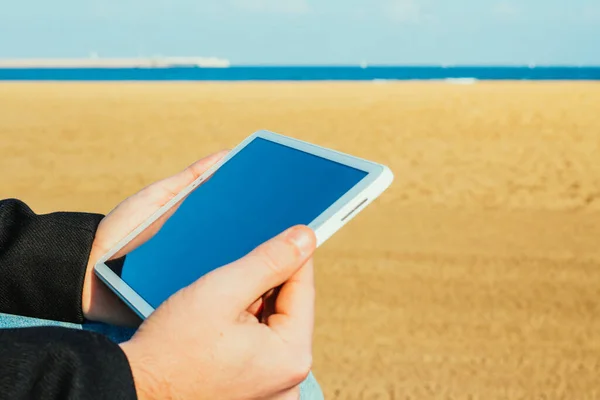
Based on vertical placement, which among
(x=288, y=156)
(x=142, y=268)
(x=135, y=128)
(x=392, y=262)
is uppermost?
(x=288, y=156)

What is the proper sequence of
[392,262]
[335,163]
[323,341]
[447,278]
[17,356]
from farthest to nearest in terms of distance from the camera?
[392,262], [447,278], [323,341], [335,163], [17,356]

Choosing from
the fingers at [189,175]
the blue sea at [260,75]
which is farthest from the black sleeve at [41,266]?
the blue sea at [260,75]

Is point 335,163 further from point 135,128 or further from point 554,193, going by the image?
point 135,128

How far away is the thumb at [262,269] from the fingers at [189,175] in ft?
1.61

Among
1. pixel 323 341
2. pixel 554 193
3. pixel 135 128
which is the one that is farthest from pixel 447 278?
pixel 135 128

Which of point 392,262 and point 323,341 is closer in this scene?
point 323,341

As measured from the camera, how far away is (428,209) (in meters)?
5.28

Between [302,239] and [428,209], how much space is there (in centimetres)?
443

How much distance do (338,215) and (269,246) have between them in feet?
0.44

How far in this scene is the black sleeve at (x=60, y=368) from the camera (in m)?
0.73

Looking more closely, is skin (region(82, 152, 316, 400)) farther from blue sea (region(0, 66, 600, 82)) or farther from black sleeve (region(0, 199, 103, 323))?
blue sea (region(0, 66, 600, 82))

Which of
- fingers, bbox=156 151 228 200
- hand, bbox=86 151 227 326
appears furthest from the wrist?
fingers, bbox=156 151 228 200

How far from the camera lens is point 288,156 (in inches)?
48.8

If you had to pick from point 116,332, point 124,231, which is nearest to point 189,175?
point 124,231
